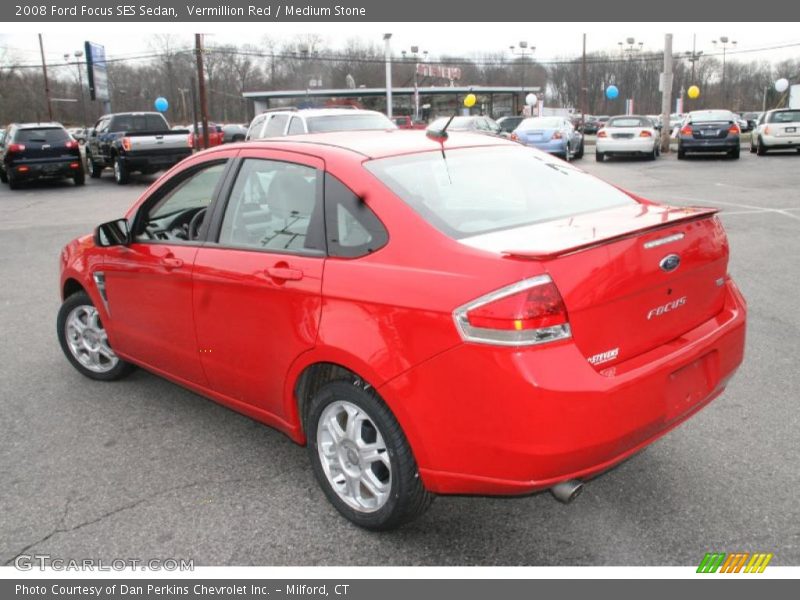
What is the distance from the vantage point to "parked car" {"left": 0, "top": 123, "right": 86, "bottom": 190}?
20.7m

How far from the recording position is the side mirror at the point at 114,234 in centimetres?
444

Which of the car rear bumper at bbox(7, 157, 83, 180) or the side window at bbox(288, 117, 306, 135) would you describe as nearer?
the side window at bbox(288, 117, 306, 135)

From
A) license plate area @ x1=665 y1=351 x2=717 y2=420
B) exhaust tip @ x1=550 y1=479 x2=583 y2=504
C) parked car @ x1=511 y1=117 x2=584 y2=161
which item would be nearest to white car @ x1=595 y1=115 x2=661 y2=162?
parked car @ x1=511 y1=117 x2=584 y2=161

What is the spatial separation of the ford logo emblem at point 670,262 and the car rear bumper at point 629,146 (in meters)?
23.1

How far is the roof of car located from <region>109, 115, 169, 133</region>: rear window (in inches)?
780

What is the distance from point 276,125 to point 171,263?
12.9 meters

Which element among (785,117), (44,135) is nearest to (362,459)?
(44,135)

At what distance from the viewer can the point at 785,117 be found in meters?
24.3

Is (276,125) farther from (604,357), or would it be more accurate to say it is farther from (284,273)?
(604,357)

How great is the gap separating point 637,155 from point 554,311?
24520mm

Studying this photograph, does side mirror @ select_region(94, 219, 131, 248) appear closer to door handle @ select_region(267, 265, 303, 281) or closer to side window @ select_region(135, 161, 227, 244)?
side window @ select_region(135, 161, 227, 244)

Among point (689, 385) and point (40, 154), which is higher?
point (40, 154)

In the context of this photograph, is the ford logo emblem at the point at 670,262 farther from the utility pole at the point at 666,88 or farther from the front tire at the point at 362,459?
the utility pole at the point at 666,88

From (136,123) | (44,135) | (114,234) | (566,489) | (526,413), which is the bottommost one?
(566,489)
